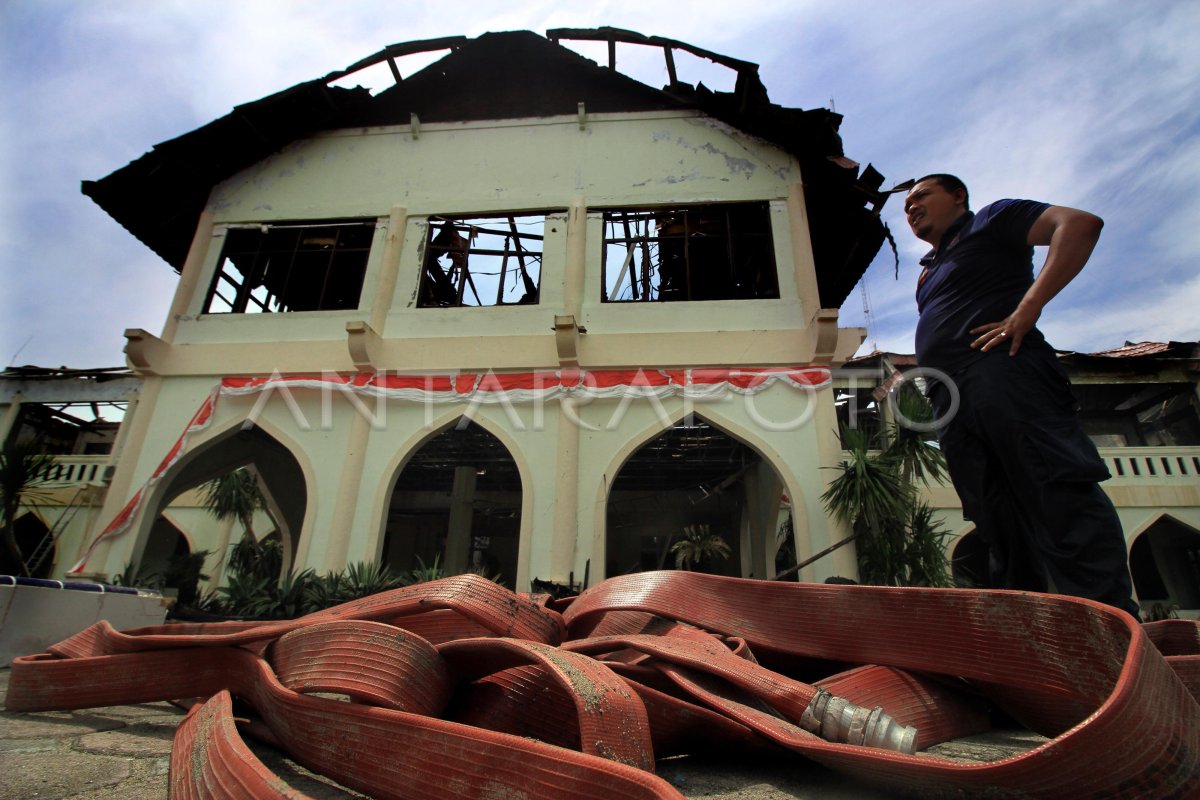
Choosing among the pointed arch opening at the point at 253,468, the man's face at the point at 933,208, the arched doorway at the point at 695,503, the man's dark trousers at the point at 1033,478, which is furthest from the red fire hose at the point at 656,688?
the pointed arch opening at the point at 253,468

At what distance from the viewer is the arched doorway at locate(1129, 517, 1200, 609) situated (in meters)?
12.4

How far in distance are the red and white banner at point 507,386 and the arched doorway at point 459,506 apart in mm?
586

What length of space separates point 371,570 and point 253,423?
2719 mm

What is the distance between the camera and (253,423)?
23.7 ft

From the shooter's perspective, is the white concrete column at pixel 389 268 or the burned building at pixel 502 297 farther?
the white concrete column at pixel 389 268

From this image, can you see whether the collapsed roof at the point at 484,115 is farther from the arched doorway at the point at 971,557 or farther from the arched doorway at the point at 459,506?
the arched doorway at the point at 971,557

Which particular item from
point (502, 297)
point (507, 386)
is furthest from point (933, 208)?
point (502, 297)

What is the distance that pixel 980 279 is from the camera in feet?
7.68

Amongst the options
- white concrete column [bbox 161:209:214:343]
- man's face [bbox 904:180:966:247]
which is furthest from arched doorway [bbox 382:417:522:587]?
man's face [bbox 904:180:966:247]

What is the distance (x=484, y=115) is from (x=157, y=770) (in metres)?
9.49

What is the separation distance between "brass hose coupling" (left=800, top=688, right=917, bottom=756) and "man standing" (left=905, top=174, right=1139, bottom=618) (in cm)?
116

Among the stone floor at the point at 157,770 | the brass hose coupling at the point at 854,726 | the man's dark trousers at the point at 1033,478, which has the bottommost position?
the stone floor at the point at 157,770

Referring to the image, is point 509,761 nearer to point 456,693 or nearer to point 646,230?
point 456,693

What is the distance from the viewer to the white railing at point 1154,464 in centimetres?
1100
